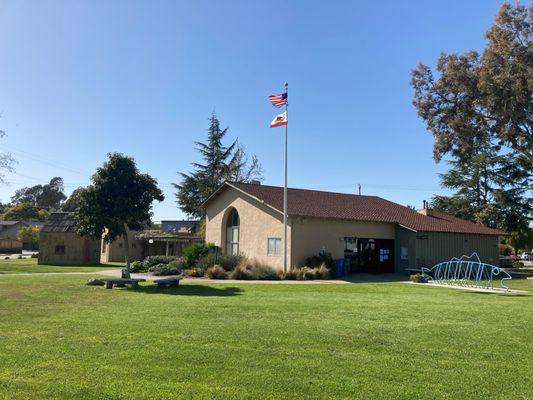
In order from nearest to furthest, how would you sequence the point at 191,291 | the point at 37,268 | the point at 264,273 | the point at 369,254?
the point at 191,291
the point at 264,273
the point at 369,254
the point at 37,268

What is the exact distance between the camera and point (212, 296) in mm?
15305

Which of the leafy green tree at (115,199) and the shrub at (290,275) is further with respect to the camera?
the shrub at (290,275)

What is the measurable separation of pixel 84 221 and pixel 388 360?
1565cm

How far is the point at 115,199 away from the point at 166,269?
8.30 m

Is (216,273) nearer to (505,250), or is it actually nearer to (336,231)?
(336,231)

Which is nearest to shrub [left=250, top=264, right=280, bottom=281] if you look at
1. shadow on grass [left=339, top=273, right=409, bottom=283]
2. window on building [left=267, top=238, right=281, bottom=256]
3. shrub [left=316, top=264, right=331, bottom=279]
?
window on building [left=267, top=238, right=281, bottom=256]

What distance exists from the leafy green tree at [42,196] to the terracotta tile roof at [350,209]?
99.2 m

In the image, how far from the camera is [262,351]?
24.5 feet

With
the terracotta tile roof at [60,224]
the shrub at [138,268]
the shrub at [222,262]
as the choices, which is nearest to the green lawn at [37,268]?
the shrub at [138,268]

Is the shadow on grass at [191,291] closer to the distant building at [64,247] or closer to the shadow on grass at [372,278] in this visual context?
the shadow on grass at [372,278]

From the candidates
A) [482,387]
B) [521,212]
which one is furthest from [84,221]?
[521,212]

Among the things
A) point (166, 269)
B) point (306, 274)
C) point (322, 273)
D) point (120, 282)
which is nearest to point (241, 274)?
point (306, 274)

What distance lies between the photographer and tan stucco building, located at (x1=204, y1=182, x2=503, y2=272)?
27.4 metres

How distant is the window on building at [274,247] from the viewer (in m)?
27.4
